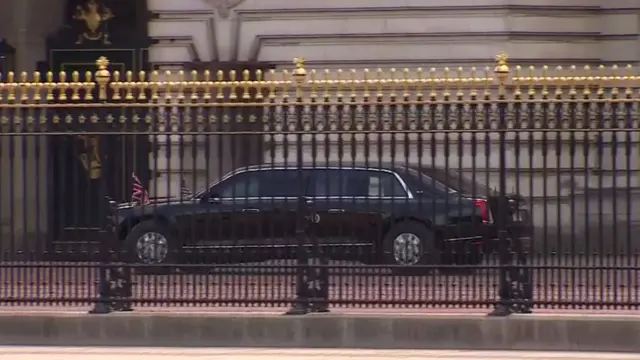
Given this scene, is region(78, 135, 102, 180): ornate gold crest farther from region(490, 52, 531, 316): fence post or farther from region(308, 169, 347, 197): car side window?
region(490, 52, 531, 316): fence post

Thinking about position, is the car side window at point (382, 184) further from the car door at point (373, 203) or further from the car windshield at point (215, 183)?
the car windshield at point (215, 183)

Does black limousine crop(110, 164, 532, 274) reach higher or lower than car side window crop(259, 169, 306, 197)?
lower

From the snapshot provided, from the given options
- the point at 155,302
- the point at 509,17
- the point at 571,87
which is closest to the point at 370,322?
the point at 155,302

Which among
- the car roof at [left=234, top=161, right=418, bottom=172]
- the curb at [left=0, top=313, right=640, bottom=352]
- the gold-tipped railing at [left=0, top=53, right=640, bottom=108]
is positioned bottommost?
the curb at [left=0, top=313, right=640, bottom=352]

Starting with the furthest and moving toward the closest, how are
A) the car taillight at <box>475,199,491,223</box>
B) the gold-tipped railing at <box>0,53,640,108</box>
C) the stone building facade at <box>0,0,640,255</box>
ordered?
the stone building facade at <box>0,0,640,255</box>
the car taillight at <box>475,199,491,223</box>
the gold-tipped railing at <box>0,53,640,108</box>

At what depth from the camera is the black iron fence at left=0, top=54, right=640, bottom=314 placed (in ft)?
37.6

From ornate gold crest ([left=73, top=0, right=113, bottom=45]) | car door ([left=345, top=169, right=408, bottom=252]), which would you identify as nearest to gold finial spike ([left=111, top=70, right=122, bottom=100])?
car door ([left=345, top=169, right=408, bottom=252])

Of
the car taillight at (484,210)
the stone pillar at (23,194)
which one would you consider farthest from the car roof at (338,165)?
the stone pillar at (23,194)

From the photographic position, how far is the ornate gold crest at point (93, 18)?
22.3 meters

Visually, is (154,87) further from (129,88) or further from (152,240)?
(152,240)

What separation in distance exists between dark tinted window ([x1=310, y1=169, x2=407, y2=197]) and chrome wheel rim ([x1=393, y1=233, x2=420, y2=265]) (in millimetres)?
412

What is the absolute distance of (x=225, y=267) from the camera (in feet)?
38.4

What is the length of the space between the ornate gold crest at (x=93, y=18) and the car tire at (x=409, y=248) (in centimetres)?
1185

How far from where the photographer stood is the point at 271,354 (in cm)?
1105
